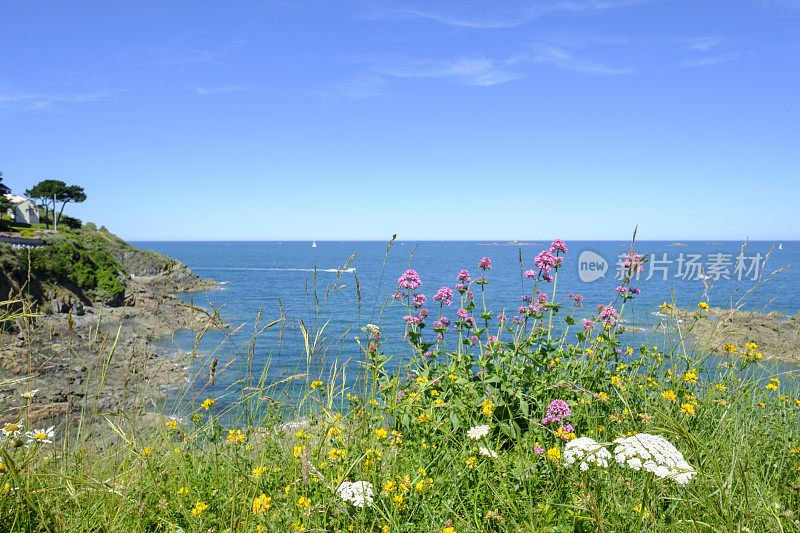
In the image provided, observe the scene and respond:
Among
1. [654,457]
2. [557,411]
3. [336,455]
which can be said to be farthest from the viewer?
[557,411]

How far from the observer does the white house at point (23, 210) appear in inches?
2366

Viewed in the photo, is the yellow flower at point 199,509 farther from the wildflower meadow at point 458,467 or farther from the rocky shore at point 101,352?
the rocky shore at point 101,352

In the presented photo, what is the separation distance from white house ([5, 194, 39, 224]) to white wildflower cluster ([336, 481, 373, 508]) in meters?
76.6

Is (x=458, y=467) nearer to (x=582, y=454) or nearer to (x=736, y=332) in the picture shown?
(x=582, y=454)

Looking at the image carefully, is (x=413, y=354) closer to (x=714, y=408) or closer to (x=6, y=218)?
(x=714, y=408)


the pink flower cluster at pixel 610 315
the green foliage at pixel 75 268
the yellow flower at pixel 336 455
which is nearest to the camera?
the yellow flower at pixel 336 455

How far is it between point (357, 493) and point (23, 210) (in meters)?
79.1

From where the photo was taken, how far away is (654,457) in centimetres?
168

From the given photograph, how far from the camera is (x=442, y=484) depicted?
2.35 meters

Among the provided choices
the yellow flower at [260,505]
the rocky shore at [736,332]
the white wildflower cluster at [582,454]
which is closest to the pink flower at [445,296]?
the rocky shore at [736,332]

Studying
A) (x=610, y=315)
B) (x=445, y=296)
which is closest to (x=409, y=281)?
(x=445, y=296)

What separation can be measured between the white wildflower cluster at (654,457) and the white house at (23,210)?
254 ft

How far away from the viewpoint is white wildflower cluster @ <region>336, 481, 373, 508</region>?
182 cm

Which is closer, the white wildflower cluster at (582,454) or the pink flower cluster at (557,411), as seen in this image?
the white wildflower cluster at (582,454)
